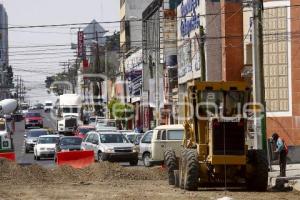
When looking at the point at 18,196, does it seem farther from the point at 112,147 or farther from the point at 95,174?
the point at 112,147

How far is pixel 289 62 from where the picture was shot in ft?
149

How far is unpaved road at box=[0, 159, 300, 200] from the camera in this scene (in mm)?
23155

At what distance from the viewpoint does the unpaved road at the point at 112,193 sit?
74.8 ft

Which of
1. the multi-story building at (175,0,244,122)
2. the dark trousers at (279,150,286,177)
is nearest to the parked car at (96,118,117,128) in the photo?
the multi-story building at (175,0,244,122)

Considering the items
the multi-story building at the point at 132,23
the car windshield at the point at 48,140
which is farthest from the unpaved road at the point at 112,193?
the multi-story building at the point at 132,23

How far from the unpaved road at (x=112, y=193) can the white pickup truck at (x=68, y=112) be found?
6333 centimetres

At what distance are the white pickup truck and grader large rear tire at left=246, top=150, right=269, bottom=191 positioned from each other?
6813 cm

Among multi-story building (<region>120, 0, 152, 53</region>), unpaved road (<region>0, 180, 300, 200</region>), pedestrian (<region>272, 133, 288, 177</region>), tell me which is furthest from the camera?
multi-story building (<region>120, 0, 152, 53</region>)

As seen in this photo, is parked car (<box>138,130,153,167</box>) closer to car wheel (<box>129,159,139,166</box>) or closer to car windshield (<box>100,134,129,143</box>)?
car wheel (<box>129,159,139,166</box>)

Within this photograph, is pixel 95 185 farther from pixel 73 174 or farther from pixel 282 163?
pixel 282 163

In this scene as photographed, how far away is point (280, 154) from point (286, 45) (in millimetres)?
14488

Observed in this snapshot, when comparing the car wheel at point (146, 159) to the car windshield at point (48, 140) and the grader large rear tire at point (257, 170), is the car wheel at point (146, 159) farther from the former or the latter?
the grader large rear tire at point (257, 170)

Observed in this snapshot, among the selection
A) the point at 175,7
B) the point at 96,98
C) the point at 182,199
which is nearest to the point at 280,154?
the point at 182,199

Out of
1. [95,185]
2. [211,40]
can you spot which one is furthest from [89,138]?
[95,185]
